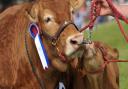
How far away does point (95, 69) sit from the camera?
8.55 meters

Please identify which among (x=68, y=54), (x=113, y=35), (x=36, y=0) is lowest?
(x=113, y=35)

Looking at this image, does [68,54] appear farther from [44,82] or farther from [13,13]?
[13,13]

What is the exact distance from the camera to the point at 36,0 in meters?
8.09

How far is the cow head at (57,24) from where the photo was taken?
7.67 meters

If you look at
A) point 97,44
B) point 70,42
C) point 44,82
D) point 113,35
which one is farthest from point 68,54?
point 113,35

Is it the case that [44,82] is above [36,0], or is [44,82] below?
below

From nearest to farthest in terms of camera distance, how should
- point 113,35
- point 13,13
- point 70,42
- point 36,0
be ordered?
1. point 70,42
2. point 36,0
3. point 13,13
4. point 113,35

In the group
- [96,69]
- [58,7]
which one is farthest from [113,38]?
[58,7]

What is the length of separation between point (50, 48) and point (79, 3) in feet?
2.50

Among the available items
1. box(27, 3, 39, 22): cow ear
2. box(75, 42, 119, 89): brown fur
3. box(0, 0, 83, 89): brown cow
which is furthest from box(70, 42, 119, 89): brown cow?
box(27, 3, 39, 22): cow ear

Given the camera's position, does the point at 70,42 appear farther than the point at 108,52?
No

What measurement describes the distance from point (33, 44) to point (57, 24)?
2.03ft

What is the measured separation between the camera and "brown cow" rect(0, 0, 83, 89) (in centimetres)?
779

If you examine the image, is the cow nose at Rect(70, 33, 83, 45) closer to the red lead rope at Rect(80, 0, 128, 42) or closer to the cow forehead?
the cow forehead
